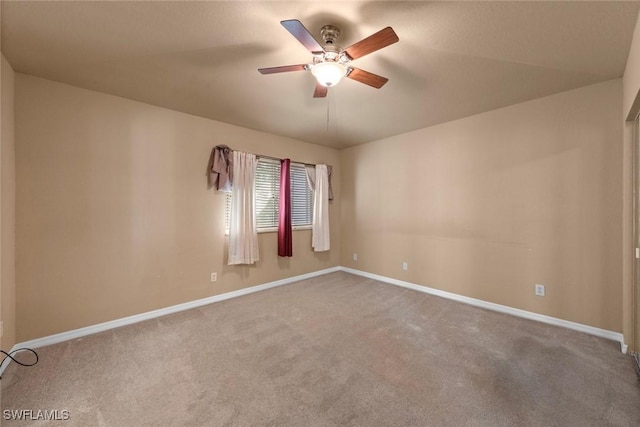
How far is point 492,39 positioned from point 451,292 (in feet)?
9.66

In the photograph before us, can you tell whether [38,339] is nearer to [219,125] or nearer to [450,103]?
[219,125]

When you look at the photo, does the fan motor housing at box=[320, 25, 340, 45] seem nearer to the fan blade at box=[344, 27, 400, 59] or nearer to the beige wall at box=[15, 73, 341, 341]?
the fan blade at box=[344, 27, 400, 59]

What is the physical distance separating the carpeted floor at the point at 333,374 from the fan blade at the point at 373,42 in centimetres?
225

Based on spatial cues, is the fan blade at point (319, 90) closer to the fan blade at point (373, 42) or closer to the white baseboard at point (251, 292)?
the fan blade at point (373, 42)

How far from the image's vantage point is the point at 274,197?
412 centimetres

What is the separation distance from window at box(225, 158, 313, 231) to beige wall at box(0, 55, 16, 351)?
6.37 feet

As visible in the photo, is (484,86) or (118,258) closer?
(484,86)

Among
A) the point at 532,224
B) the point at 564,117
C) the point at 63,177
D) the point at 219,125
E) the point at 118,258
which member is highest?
the point at 219,125

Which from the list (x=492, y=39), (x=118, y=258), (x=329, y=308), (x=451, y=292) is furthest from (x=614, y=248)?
(x=118, y=258)

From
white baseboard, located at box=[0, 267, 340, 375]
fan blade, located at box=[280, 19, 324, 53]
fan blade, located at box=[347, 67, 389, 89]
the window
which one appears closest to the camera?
fan blade, located at box=[280, 19, 324, 53]

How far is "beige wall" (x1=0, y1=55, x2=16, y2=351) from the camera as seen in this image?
2.04m

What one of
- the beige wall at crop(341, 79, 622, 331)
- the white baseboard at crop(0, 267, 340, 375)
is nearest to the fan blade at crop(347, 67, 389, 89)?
the beige wall at crop(341, 79, 622, 331)

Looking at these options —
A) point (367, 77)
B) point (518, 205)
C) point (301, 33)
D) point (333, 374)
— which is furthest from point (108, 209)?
point (518, 205)

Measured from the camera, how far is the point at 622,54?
1.99 meters
